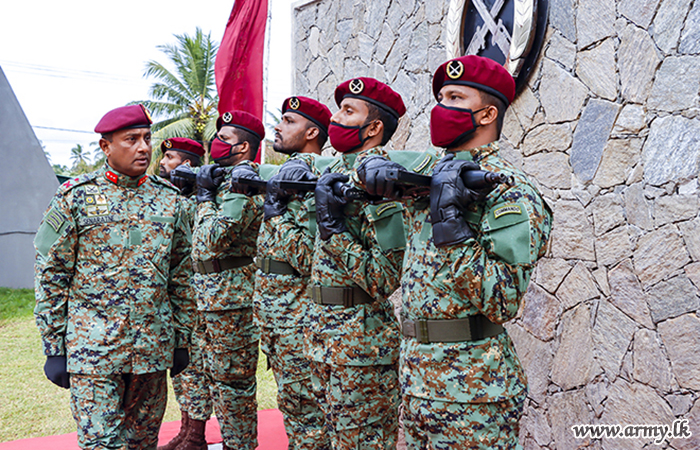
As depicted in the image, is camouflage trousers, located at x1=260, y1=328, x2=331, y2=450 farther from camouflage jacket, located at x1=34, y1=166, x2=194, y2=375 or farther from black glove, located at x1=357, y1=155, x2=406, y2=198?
black glove, located at x1=357, y1=155, x2=406, y2=198

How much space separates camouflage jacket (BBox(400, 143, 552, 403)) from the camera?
2.15 m

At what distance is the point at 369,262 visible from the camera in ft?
9.64

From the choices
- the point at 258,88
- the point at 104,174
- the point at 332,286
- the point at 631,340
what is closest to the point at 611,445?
the point at 631,340

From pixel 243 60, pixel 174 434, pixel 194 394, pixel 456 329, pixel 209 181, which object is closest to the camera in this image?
pixel 456 329

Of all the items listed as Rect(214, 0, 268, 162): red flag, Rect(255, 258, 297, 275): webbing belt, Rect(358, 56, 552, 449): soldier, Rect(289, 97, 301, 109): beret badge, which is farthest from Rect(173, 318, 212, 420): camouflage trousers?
Rect(214, 0, 268, 162): red flag

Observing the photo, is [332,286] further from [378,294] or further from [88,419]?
[88,419]

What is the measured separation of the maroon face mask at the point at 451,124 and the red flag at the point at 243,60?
14.3 feet

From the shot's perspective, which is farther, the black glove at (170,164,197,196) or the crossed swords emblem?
the black glove at (170,164,197,196)

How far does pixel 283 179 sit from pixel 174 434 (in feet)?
8.86

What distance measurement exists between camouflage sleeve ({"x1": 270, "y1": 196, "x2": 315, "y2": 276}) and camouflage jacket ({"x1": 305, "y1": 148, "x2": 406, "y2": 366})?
48 centimetres

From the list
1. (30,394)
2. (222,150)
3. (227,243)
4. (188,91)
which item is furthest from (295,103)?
(188,91)

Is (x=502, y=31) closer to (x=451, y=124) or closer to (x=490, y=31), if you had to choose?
(x=490, y=31)

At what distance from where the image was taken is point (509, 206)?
2.16m

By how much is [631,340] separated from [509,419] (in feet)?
4.56
